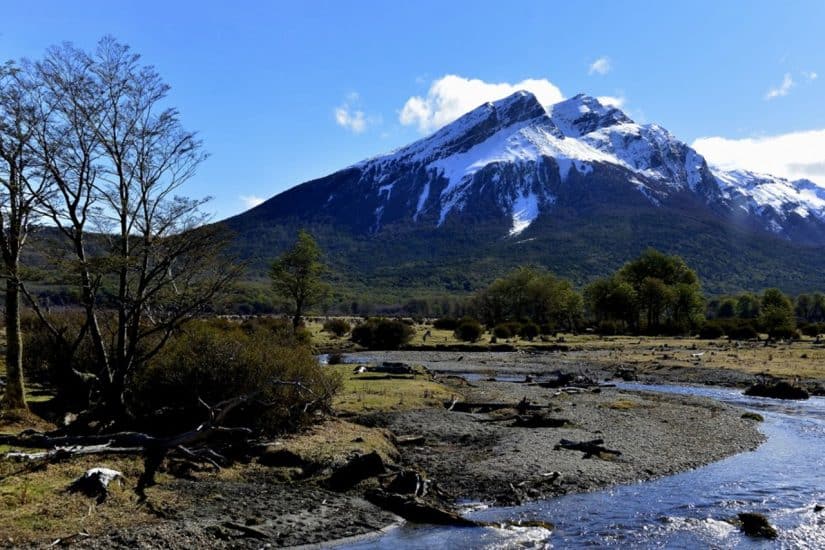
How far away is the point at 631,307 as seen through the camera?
11100 cm

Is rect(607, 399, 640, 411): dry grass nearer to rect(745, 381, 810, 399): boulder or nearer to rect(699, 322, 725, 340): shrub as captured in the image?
rect(745, 381, 810, 399): boulder

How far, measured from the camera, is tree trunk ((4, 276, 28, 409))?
21125mm

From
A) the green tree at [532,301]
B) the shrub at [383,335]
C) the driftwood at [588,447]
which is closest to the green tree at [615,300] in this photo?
the green tree at [532,301]

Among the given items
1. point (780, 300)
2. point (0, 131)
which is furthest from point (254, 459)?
point (780, 300)

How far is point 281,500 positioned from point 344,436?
5831mm

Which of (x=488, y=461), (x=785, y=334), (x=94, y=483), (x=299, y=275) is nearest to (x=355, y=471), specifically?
(x=488, y=461)

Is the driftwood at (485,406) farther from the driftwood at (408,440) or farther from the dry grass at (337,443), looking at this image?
the dry grass at (337,443)

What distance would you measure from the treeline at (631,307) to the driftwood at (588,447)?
65270 millimetres

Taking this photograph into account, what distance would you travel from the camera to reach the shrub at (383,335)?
8081cm

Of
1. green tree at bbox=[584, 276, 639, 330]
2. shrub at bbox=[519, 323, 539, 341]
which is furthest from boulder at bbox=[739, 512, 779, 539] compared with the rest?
green tree at bbox=[584, 276, 639, 330]

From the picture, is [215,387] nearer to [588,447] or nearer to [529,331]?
[588,447]

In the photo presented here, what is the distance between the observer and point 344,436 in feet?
72.4

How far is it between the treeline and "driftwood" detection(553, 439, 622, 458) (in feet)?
214

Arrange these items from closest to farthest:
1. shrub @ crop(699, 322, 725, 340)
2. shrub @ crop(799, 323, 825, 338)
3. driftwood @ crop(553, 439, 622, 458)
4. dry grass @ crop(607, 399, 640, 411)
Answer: driftwood @ crop(553, 439, 622, 458), dry grass @ crop(607, 399, 640, 411), shrub @ crop(799, 323, 825, 338), shrub @ crop(699, 322, 725, 340)
